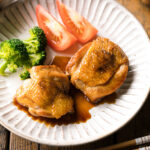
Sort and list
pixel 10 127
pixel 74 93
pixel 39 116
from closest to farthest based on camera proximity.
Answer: pixel 10 127 → pixel 39 116 → pixel 74 93

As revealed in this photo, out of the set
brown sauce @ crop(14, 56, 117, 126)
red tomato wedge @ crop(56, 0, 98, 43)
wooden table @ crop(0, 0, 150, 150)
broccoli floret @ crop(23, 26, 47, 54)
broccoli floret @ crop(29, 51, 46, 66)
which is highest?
red tomato wedge @ crop(56, 0, 98, 43)

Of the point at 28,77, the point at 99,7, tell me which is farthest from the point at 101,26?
the point at 28,77

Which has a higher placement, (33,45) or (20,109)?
(33,45)

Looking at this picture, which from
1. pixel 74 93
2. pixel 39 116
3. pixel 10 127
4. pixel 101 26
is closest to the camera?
pixel 10 127

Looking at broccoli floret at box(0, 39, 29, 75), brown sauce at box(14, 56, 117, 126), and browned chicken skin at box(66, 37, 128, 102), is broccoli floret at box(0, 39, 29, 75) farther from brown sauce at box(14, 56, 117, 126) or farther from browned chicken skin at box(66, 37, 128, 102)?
browned chicken skin at box(66, 37, 128, 102)

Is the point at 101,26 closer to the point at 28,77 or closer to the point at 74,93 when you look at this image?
the point at 74,93

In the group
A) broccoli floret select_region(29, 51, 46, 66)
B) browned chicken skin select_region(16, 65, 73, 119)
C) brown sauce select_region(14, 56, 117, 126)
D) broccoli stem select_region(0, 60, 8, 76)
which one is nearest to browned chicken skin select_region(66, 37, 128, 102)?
brown sauce select_region(14, 56, 117, 126)

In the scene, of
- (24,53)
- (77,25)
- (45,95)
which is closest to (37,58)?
(24,53)
